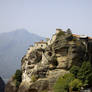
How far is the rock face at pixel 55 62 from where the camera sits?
206ft

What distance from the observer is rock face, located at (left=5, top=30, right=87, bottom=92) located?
62.8m

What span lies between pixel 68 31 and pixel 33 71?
15.1m

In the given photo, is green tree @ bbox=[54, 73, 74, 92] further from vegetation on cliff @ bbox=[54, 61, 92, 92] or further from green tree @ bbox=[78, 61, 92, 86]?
green tree @ bbox=[78, 61, 92, 86]

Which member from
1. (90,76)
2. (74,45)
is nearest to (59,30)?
(74,45)

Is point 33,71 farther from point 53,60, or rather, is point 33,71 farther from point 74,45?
point 74,45

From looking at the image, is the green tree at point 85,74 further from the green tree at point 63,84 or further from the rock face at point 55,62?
the rock face at point 55,62

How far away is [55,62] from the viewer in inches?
2574

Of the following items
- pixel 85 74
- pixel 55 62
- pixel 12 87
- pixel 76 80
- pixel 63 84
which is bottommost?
pixel 12 87

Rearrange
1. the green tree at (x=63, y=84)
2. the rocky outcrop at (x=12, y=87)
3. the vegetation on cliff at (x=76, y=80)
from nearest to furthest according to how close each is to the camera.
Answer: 1. the vegetation on cliff at (x=76, y=80)
2. the green tree at (x=63, y=84)
3. the rocky outcrop at (x=12, y=87)

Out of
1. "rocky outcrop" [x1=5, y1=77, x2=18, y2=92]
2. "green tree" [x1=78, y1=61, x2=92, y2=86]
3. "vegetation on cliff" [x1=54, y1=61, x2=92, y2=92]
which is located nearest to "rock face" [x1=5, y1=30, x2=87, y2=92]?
"vegetation on cliff" [x1=54, y1=61, x2=92, y2=92]

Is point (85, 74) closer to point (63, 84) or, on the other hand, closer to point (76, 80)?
point (76, 80)

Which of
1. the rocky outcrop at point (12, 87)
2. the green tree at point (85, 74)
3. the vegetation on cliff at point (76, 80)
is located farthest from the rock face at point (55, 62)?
the rocky outcrop at point (12, 87)

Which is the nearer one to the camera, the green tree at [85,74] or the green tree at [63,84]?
the green tree at [63,84]

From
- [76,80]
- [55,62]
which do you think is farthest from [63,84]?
[55,62]
